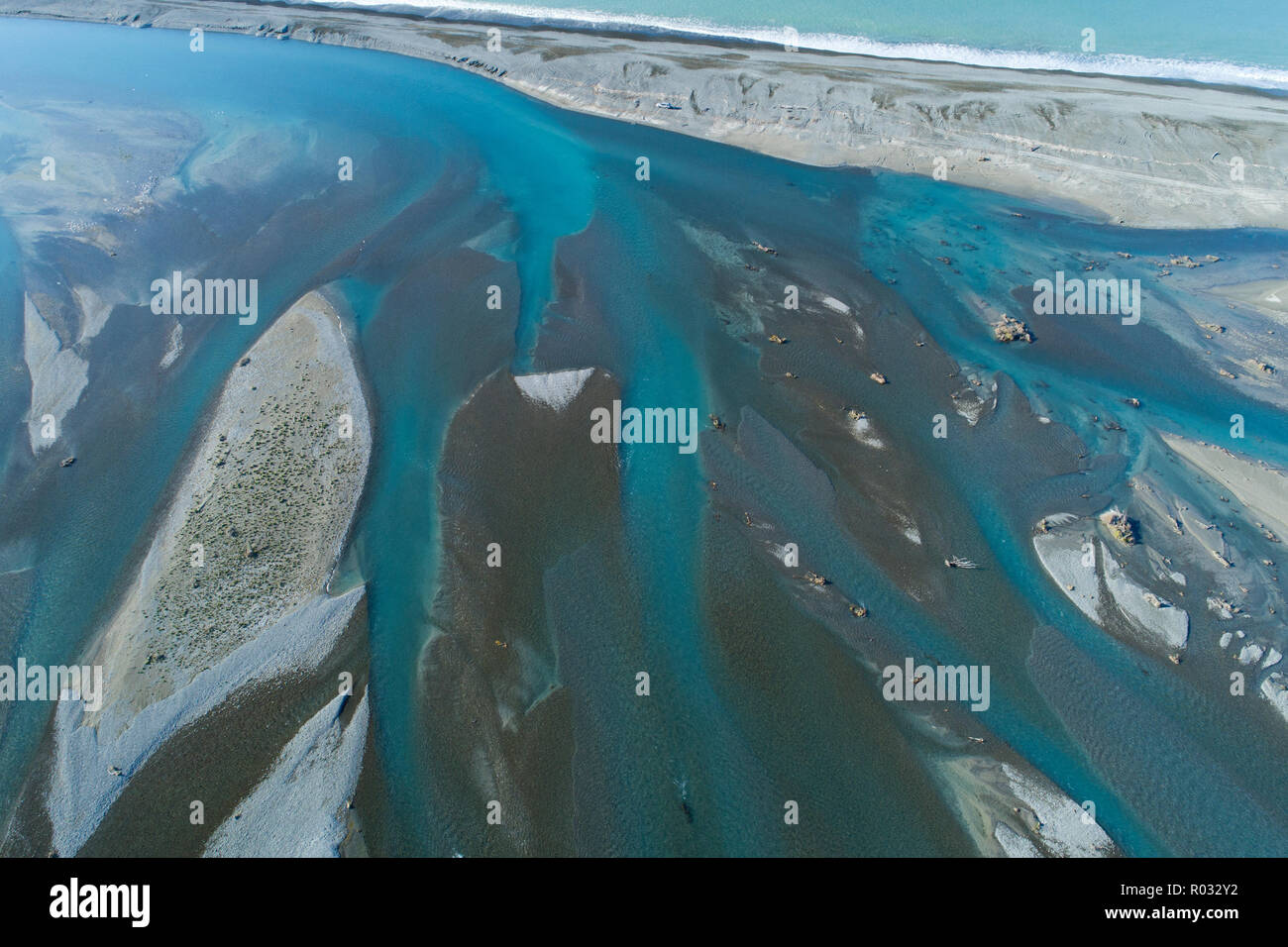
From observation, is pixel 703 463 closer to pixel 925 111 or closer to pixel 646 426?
pixel 646 426

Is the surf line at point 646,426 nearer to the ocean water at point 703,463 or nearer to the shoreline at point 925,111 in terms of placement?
the ocean water at point 703,463

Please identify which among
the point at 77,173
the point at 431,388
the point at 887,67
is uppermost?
the point at 887,67

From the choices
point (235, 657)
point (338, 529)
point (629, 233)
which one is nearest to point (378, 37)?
point (629, 233)

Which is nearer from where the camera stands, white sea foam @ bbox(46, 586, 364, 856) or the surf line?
white sea foam @ bbox(46, 586, 364, 856)

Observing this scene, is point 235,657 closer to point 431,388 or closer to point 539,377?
point 431,388

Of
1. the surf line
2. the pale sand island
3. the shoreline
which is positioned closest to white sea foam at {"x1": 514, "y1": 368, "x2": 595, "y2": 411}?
the surf line

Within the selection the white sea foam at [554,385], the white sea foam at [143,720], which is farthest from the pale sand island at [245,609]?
the white sea foam at [554,385]

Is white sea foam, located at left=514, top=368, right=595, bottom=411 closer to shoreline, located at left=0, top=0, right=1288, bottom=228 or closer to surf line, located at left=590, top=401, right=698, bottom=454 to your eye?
surf line, located at left=590, top=401, right=698, bottom=454
